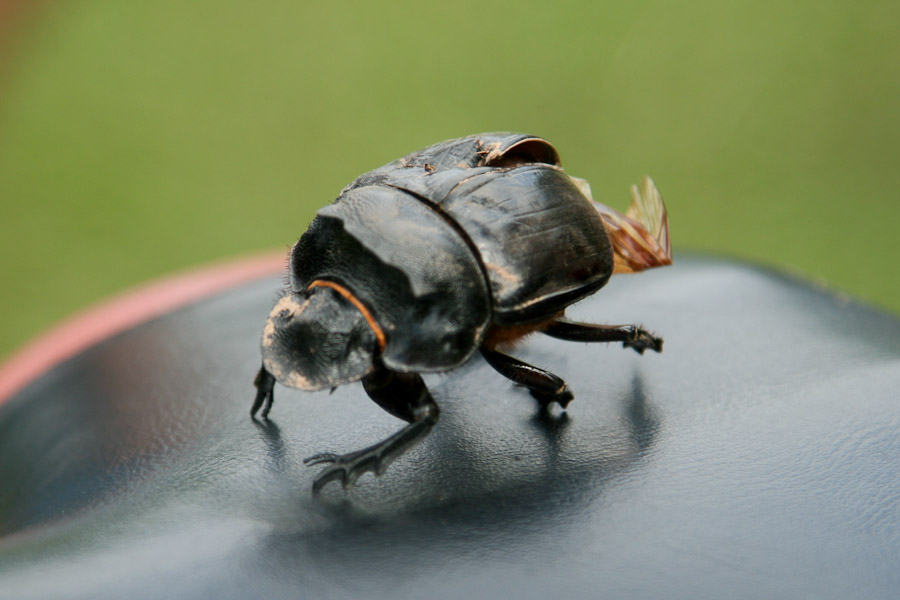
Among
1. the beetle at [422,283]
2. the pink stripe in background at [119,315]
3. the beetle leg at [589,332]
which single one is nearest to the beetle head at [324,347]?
the beetle at [422,283]

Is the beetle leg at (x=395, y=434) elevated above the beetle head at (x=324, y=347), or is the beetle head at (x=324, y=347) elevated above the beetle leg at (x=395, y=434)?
the beetle head at (x=324, y=347)

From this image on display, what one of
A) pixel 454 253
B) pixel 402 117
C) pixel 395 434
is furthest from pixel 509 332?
pixel 402 117

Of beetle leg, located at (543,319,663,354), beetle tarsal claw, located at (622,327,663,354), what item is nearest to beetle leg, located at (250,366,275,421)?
beetle leg, located at (543,319,663,354)

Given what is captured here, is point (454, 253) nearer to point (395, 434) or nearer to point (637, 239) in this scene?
point (395, 434)

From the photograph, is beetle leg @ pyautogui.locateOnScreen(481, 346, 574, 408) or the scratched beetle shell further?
beetle leg @ pyautogui.locateOnScreen(481, 346, 574, 408)

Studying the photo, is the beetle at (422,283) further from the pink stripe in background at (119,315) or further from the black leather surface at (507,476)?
the pink stripe in background at (119,315)

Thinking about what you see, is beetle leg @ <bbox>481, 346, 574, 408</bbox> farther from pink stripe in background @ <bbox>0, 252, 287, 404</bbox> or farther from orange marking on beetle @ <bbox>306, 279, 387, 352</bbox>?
pink stripe in background @ <bbox>0, 252, 287, 404</bbox>
